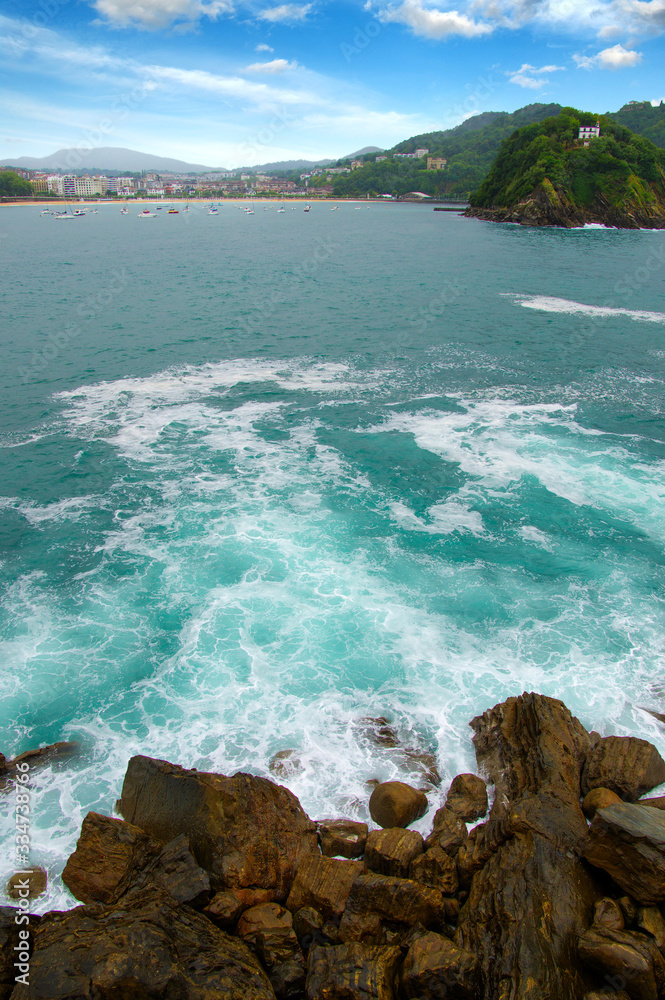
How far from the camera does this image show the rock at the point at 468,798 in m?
13.1

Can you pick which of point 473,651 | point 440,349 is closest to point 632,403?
point 440,349

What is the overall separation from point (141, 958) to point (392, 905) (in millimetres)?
4476

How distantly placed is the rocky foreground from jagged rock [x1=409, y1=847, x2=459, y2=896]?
3cm

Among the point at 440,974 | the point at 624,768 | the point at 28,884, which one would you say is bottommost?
the point at 28,884

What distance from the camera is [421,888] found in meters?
10.8

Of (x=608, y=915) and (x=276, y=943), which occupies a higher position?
(x=608, y=915)

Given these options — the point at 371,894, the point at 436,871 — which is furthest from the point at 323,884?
the point at 436,871

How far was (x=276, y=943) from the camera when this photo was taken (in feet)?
33.1

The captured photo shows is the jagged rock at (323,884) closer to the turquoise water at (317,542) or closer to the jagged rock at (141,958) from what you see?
the jagged rock at (141,958)

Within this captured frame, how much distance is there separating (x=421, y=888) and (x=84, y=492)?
22689mm

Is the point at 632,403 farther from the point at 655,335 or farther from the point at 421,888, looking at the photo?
the point at 421,888

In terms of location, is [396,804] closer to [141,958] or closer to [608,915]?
[608,915]

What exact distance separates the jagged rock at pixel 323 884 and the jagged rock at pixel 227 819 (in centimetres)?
29

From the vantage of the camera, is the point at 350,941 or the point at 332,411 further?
the point at 332,411
